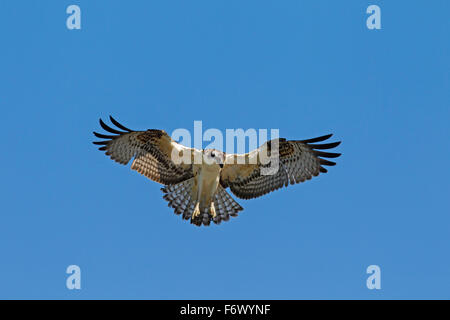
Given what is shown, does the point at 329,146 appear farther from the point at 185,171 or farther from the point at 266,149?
the point at 185,171

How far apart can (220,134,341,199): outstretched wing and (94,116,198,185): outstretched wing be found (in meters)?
0.81

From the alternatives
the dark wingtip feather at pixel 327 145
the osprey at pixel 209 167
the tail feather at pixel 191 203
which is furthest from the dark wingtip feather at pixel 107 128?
the dark wingtip feather at pixel 327 145

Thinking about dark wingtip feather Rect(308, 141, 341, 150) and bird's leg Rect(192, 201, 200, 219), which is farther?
bird's leg Rect(192, 201, 200, 219)

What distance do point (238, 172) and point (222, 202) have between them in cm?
62

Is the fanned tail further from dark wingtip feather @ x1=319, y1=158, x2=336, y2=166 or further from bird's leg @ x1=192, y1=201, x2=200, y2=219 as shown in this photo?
dark wingtip feather @ x1=319, y1=158, x2=336, y2=166

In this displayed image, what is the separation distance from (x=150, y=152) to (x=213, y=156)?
49.7 inches

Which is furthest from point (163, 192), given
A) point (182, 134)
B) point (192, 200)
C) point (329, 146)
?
point (329, 146)

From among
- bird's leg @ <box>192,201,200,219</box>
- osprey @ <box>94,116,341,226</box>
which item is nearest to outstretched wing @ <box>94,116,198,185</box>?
osprey @ <box>94,116,341,226</box>

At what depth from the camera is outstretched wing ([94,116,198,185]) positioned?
1075 cm

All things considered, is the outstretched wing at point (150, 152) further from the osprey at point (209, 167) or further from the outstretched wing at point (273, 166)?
the outstretched wing at point (273, 166)

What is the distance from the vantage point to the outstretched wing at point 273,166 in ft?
34.3

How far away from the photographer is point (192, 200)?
11.2 metres

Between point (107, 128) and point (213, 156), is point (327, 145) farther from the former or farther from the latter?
point (107, 128)
